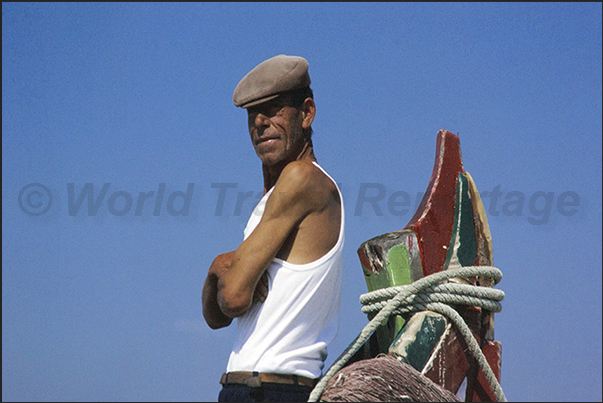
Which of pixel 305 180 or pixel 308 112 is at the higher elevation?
pixel 308 112

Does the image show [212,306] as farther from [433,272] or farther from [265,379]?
[433,272]

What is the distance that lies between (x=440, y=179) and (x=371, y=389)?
3.91 ft

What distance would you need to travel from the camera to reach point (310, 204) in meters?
3.21

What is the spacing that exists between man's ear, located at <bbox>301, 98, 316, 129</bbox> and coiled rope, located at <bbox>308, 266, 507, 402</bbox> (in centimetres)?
95

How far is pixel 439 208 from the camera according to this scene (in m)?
3.42

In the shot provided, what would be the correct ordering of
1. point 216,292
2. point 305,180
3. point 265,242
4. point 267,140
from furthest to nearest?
point 267,140
point 216,292
point 305,180
point 265,242

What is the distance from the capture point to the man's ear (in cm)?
353

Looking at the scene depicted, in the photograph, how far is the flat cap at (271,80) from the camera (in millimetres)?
3400

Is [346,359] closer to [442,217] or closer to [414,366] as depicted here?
[414,366]

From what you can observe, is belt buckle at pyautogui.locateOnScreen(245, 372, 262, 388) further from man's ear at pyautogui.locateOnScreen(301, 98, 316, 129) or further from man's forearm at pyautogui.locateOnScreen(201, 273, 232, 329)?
man's ear at pyautogui.locateOnScreen(301, 98, 316, 129)

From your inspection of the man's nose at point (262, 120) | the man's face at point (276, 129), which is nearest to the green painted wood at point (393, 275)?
the man's face at point (276, 129)

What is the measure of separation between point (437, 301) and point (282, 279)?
757 millimetres

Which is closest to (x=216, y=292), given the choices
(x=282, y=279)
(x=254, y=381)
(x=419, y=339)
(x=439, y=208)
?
(x=282, y=279)

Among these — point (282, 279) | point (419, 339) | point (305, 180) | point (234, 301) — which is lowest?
point (419, 339)
